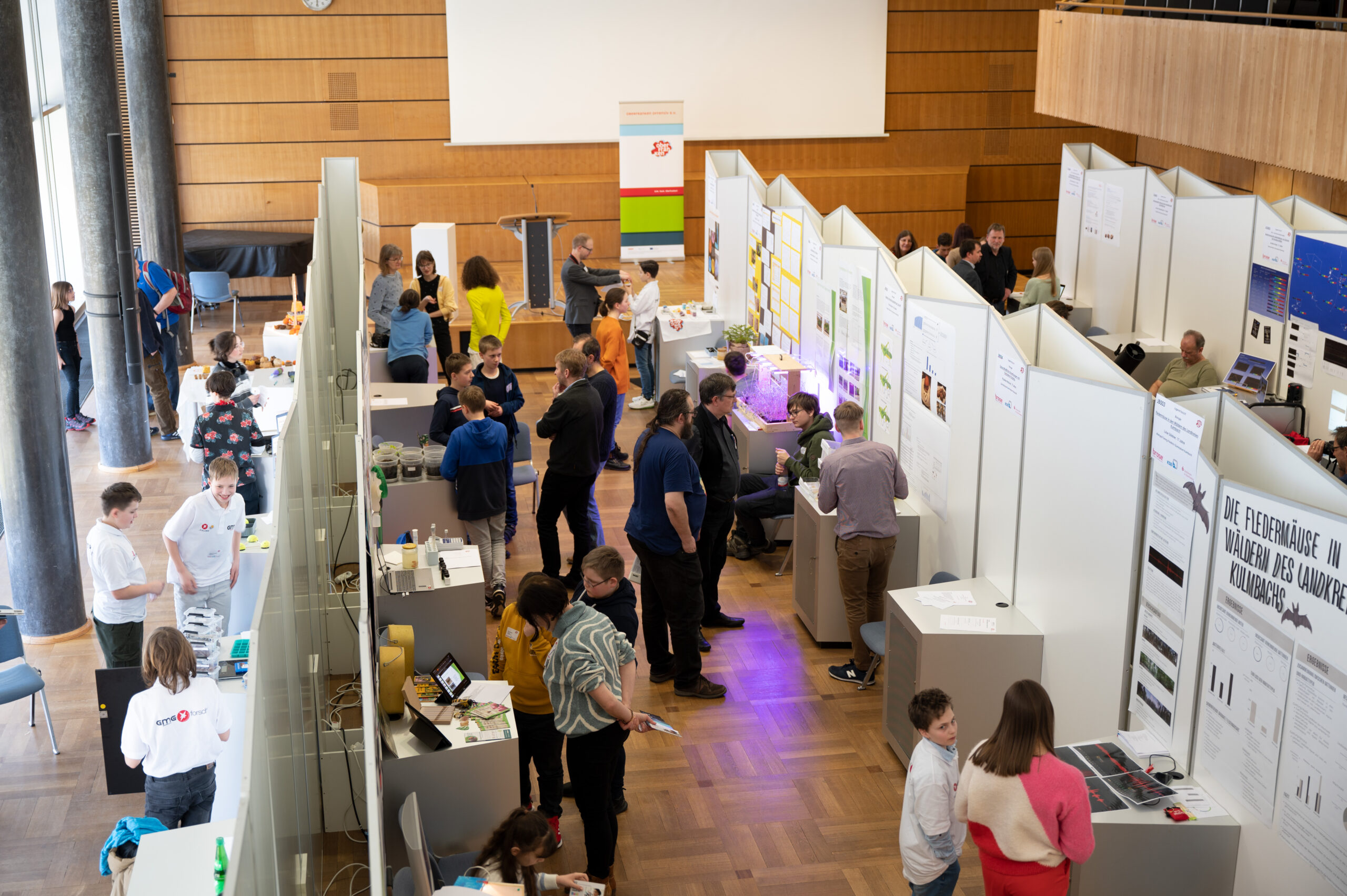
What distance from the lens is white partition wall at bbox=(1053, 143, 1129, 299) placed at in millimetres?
12055

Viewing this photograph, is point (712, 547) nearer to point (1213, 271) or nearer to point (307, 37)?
point (1213, 271)

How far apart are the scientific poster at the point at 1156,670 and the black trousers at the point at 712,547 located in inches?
96.7

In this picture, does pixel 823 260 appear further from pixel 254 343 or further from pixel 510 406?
pixel 254 343

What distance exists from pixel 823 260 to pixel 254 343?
25.7 feet

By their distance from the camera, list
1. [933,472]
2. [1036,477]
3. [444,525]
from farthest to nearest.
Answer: [444,525] → [933,472] → [1036,477]

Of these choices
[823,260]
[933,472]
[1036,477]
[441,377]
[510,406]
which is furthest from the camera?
[441,377]

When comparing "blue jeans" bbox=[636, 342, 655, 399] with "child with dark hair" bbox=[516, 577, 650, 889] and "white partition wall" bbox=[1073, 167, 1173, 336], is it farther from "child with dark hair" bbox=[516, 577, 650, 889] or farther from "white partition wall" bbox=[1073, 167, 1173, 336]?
"child with dark hair" bbox=[516, 577, 650, 889]

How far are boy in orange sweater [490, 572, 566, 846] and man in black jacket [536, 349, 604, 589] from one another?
2.00 metres

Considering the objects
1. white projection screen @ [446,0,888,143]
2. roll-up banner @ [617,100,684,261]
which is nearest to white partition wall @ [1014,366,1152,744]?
roll-up banner @ [617,100,684,261]

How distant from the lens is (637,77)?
51.7 ft

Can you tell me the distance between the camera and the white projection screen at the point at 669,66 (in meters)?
15.4

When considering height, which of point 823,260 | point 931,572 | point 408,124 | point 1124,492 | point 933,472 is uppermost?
point 408,124

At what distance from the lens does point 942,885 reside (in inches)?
163

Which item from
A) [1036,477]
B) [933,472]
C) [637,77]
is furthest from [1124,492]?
[637,77]
